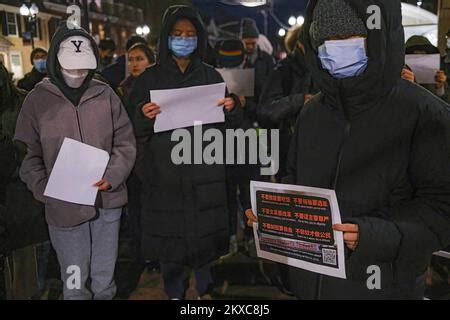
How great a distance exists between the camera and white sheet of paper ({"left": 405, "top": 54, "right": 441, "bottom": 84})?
88.9 inches

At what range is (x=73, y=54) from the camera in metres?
2.21

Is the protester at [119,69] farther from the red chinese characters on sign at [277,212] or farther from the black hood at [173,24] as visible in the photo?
the red chinese characters on sign at [277,212]

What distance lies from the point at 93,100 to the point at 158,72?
42 cm

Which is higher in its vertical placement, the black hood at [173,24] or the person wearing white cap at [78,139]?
the black hood at [173,24]

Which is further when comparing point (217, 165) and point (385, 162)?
point (217, 165)

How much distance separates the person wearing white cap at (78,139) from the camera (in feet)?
7.24

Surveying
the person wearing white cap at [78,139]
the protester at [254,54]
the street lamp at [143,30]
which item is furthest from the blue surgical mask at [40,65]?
the protester at [254,54]

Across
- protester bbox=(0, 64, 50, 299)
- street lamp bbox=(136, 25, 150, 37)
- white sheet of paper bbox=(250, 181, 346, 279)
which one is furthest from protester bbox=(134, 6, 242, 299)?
street lamp bbox=(136, 25, 150, 37)

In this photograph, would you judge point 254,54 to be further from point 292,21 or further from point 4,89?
point 4,89

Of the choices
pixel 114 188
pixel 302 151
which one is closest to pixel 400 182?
pixel 302 151

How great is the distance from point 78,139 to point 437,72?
1.83 metres

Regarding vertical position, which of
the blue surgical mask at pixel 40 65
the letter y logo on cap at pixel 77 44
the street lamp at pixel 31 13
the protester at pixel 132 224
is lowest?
the protester at pixel 132 224

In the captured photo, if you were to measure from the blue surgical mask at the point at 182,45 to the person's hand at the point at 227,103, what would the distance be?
0.33 m

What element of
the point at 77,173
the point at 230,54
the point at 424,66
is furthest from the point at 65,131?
the point at 424,66
